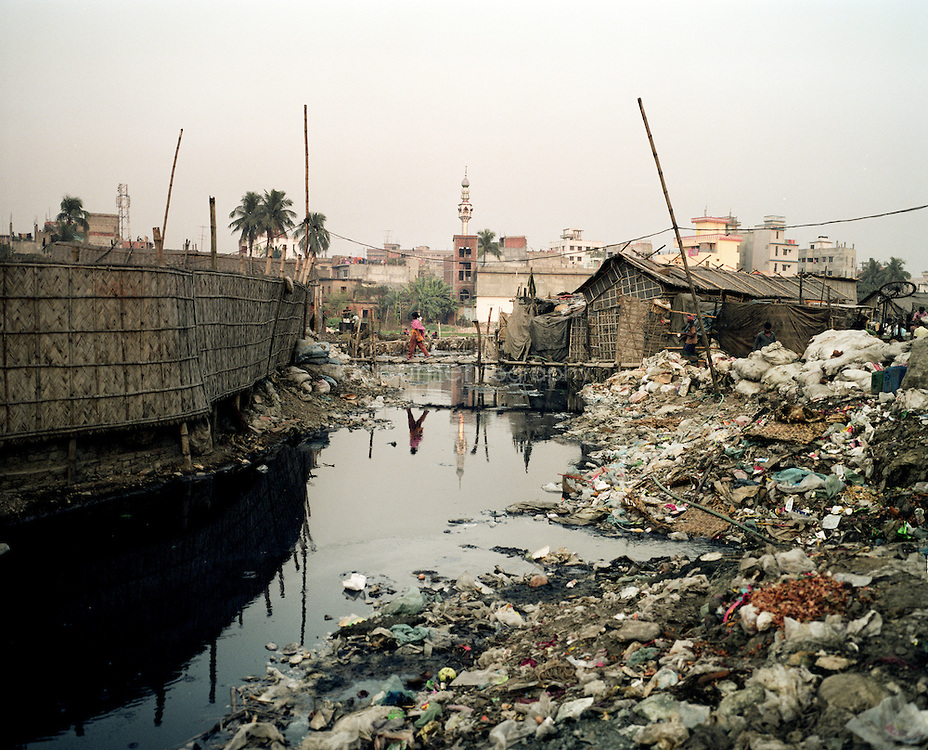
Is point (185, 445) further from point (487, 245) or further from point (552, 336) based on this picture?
point (487, 245)

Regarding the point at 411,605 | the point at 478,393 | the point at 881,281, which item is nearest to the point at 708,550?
the point at 411,605

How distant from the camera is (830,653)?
10.5 ft

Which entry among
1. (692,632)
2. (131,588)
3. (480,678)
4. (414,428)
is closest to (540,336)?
(414,428)

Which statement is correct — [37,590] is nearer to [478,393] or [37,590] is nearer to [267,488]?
[267,488]

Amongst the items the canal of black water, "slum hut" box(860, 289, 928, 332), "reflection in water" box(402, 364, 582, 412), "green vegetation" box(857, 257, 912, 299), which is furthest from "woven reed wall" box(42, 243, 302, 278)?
"green vegetation" box(857, 257, 912, 299)

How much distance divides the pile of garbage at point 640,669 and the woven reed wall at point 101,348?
4.33 m

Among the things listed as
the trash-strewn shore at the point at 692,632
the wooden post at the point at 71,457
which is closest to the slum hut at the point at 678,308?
the trash-strewn shore at the point at 692,632

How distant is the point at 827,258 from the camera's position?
208 ft

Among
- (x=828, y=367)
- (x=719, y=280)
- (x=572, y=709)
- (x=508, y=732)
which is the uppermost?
(x=719, y=280)

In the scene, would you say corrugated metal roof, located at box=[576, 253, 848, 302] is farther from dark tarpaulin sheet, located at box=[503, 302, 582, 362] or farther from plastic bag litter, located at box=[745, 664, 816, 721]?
plastic bag litter, located at box=[745, 664, 816, 721]

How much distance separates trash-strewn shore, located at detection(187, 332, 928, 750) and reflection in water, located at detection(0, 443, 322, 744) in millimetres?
833

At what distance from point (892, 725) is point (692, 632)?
147 centimetres

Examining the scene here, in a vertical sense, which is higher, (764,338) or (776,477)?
(764,338)

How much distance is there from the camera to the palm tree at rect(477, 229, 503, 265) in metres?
60.3
